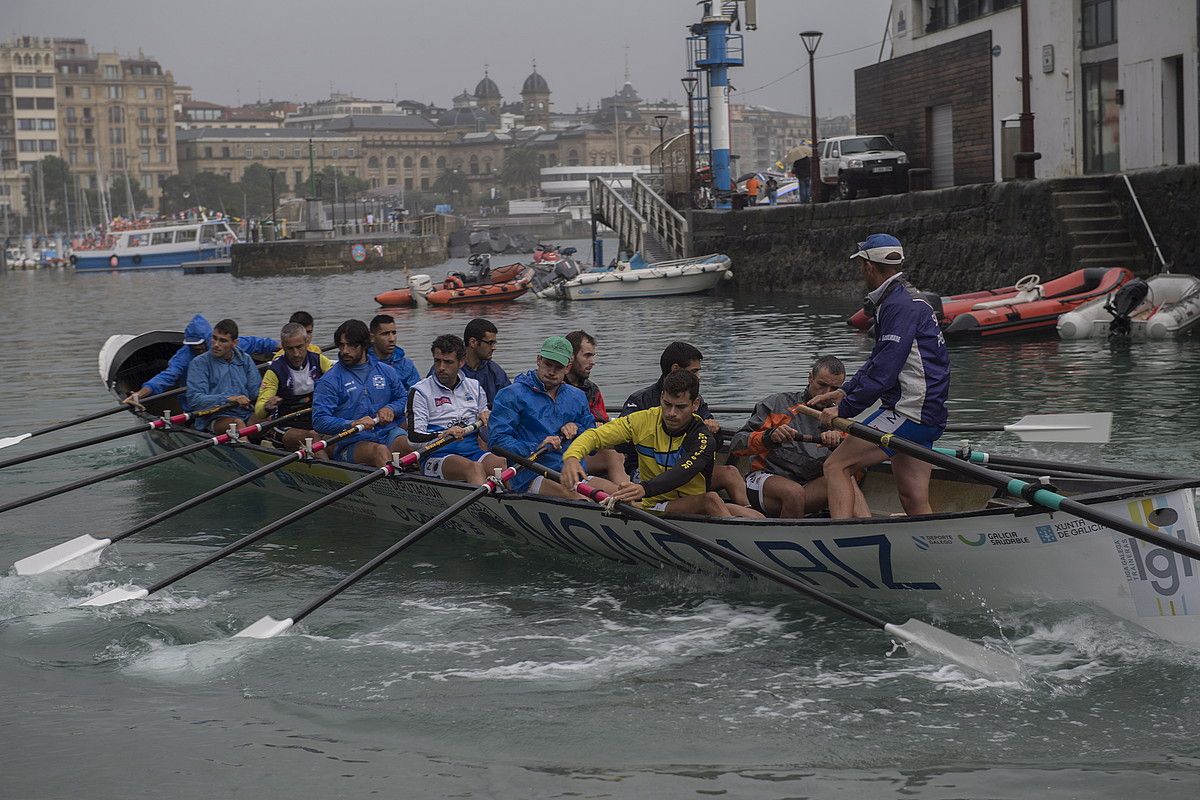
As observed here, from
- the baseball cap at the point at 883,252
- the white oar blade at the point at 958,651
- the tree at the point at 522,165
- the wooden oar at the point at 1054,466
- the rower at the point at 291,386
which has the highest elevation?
the tree at the point at 522,165

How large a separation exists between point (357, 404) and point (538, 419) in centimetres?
240

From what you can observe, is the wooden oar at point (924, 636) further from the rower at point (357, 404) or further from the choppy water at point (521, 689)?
the rower at point (357, 404)

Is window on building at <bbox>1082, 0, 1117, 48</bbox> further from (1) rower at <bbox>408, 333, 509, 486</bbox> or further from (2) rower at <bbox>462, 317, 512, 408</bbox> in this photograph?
(1) rower at <bbox>408, 333, 509, 486</bbox>

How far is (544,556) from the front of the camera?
33.4ft

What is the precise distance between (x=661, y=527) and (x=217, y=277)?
74.1 meters

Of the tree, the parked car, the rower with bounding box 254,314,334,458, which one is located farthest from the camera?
the tree

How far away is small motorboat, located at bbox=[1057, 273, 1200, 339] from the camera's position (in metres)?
21.5

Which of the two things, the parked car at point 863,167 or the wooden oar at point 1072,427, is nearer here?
the wooden oar at point 1072,427

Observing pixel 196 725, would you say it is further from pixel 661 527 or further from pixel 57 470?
pixel 57 470

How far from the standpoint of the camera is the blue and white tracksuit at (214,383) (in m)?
12.9

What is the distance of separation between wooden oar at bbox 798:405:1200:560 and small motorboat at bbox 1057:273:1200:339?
51.0ft

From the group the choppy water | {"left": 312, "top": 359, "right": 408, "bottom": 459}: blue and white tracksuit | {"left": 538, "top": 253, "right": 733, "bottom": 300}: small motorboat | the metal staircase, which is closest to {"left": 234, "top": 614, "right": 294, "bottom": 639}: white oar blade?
the choppy water

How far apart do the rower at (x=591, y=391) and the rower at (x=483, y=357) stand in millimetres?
611

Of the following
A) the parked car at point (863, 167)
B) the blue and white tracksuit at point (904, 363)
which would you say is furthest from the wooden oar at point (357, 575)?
the parked car at point (863, 167)
